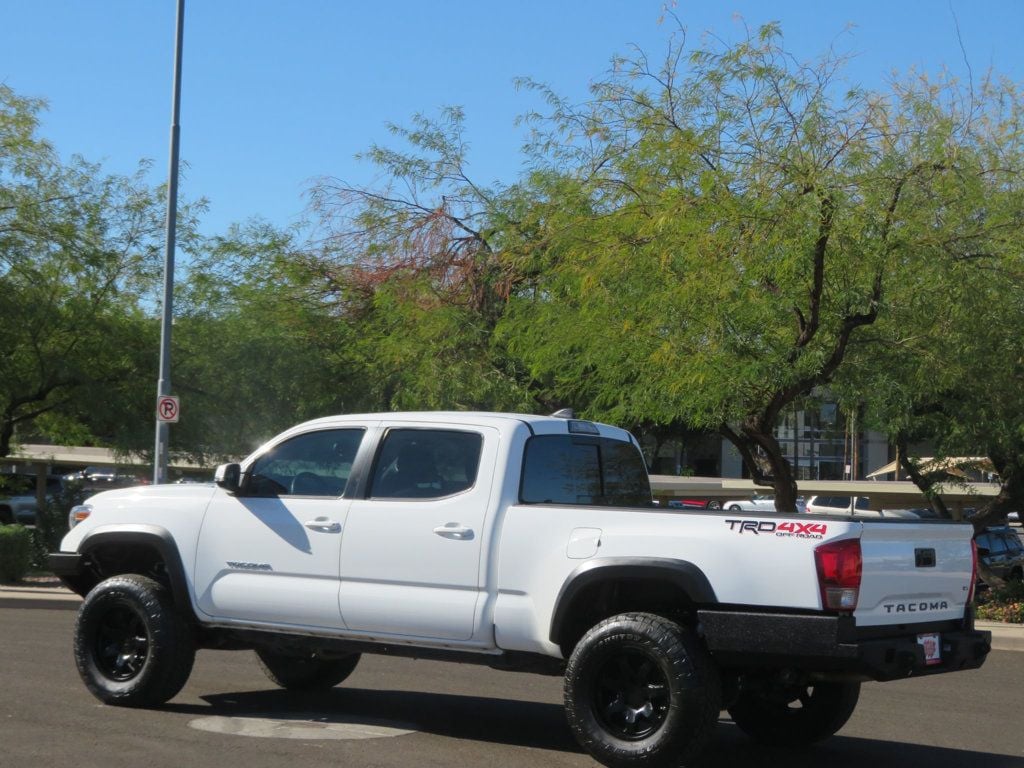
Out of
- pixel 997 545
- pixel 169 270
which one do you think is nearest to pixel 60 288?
pixel 169 270

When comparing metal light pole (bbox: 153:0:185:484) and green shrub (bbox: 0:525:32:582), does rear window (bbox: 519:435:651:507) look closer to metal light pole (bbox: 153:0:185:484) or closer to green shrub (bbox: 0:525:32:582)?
metal light pole (bbox: 153:0:185:484)

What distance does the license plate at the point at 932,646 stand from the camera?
6.68 meters

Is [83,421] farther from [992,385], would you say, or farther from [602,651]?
[602,651]

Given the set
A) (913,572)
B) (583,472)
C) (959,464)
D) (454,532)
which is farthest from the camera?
(959,464)

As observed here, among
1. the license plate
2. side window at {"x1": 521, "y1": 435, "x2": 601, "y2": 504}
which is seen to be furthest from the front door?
the license plate

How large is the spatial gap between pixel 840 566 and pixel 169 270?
50.9ft

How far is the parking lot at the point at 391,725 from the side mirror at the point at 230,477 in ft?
4.81

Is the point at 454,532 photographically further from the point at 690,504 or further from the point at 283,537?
the point at 690,504

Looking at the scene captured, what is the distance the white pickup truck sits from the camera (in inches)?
253

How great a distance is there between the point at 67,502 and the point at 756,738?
18.2m

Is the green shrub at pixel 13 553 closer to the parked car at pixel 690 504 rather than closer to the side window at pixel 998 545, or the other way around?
the parked car at pixel 690 504

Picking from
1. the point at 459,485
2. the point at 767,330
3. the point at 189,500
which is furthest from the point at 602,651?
the point at 767,330

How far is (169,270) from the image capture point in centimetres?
1991

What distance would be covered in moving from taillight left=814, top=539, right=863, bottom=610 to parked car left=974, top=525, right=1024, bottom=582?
69.6 ft
